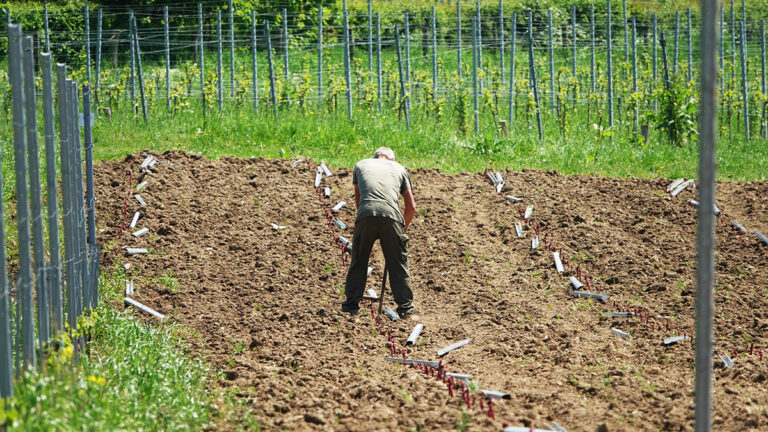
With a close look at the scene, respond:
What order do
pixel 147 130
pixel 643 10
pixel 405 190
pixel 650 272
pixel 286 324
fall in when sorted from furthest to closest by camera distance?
pixel 643 10
pixel 147 130
pixel 650 272
pixel 405 190
pixel 286 324

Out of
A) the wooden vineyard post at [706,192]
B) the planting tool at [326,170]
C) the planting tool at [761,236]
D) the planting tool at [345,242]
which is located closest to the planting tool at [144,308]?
the planting tool at [345,242]

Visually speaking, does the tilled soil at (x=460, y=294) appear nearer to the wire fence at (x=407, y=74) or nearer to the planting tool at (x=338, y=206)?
the planting tool at (x=338, y=206)

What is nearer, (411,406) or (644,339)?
(411,406)

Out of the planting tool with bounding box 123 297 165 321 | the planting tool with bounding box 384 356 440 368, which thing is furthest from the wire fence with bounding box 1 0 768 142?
the planting tool with bounding box 384 356 440 368

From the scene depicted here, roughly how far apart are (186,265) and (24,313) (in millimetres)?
5274

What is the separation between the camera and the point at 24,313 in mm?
5207

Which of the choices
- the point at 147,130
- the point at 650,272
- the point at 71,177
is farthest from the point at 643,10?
the point at 71,177

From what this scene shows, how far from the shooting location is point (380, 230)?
9.11 m

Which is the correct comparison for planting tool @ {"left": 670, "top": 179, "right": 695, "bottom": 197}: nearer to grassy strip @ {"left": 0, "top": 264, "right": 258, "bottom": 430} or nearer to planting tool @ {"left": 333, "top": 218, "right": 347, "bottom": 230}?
planting tool @ {"left": 333, "top": 218, "right": 347, "bottom": 230}

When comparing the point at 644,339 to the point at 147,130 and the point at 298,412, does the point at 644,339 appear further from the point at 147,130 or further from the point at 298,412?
the point at 147,130

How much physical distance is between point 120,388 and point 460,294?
4737mm

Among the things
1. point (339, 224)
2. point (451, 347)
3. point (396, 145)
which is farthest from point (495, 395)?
point (396, 145)

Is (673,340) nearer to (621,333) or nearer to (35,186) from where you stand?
Answer: (621,333)

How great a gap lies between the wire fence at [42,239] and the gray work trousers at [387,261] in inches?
100
